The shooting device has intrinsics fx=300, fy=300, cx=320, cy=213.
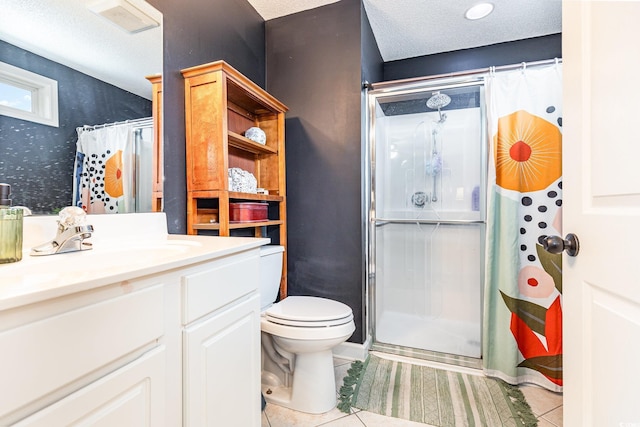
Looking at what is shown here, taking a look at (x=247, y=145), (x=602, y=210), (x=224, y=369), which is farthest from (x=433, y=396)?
(x=247, y=145)

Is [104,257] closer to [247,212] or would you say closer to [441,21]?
[247,212]

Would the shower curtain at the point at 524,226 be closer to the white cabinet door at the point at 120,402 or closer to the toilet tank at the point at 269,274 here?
the toilet tank at the point at 269,274

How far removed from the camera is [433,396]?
5.11 feet

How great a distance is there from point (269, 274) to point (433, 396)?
1075mm

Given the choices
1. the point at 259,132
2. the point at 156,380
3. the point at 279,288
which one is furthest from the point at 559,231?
the point at 156,380

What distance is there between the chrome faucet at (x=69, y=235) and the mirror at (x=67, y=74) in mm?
96

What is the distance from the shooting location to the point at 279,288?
193cm

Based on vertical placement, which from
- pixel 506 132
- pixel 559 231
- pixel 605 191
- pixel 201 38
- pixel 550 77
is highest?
pixel 201 38

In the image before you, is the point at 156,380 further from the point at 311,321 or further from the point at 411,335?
the point at 411,335

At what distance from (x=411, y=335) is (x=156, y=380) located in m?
1.91

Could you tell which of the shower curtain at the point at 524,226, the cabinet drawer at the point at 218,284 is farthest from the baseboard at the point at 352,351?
the cabinet drawer at the point at 218,284

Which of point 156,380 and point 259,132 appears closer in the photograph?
point 156,380

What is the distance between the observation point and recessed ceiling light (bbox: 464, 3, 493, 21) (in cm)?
200

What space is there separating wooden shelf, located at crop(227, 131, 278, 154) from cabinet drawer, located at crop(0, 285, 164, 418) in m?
1.03
